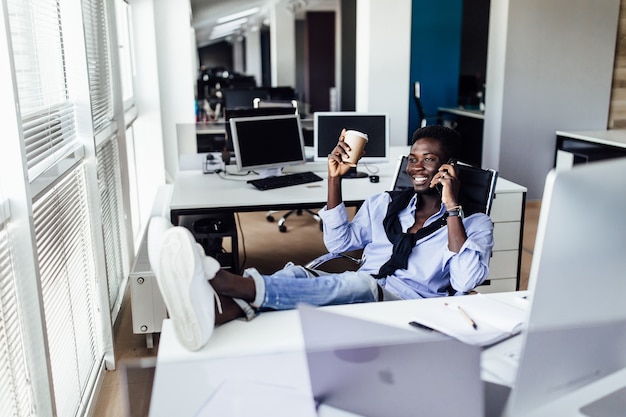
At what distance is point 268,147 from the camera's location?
3561 mm

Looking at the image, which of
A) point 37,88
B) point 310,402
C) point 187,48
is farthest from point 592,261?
point 187,48

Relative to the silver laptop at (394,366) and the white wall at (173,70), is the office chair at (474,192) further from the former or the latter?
the white wall at (173,70)

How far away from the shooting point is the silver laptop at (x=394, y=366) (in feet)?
3.19

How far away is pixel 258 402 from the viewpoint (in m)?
1.16

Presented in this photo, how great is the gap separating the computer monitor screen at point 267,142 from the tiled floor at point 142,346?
961 mm

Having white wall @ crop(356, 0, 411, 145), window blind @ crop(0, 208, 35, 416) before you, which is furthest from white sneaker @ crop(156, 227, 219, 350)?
white wall @ crop(356, 0, 411, 145)

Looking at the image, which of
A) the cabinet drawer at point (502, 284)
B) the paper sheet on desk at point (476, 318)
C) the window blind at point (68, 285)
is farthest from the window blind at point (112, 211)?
the cabinet drawer at point (502, 284)

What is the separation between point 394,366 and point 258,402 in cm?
32

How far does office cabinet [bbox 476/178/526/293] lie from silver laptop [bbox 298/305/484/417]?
2.35 metres

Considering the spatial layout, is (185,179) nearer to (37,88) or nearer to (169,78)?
(37,88)

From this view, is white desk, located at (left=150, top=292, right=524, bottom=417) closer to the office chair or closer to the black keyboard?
the office chair

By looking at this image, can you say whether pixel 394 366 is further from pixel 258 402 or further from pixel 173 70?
pixel 173 70

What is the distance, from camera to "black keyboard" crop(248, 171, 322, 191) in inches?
132

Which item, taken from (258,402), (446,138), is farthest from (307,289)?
(446,138)
